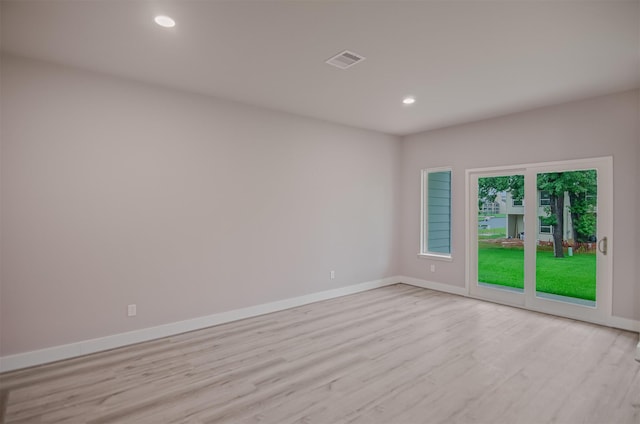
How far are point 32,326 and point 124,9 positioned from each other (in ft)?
9.62

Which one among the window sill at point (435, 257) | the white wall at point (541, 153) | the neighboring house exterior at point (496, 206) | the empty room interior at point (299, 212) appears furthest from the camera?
the window sill at point (435, 257)

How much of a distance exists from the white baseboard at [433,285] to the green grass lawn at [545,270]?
1.28 feet

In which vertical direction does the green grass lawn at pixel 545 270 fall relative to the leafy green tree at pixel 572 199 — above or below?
below

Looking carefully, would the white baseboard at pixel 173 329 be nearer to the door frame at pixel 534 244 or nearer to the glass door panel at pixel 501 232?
the door frame at pixel 534 244

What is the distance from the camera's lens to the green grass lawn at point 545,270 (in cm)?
420

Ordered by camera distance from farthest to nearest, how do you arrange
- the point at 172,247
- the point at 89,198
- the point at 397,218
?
1. the point at 397,218
2. the point at 172,247
3. the point at 89,198

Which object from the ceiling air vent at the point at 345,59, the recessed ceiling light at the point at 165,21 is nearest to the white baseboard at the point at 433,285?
the ceiling air vent at the point at 345,59

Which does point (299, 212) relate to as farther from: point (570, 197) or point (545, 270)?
point (570, 197)

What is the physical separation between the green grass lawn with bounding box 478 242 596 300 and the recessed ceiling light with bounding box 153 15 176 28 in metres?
5.18

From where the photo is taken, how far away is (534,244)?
4641mm

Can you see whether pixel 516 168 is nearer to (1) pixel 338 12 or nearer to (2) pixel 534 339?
(2) pixel 534 339

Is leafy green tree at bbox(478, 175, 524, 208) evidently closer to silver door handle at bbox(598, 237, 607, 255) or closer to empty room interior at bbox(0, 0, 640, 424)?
empty room interior at bbox(0, 0, 640, 424)

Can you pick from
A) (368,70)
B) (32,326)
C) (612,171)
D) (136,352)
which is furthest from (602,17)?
(32,326)

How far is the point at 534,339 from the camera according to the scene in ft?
11.9
